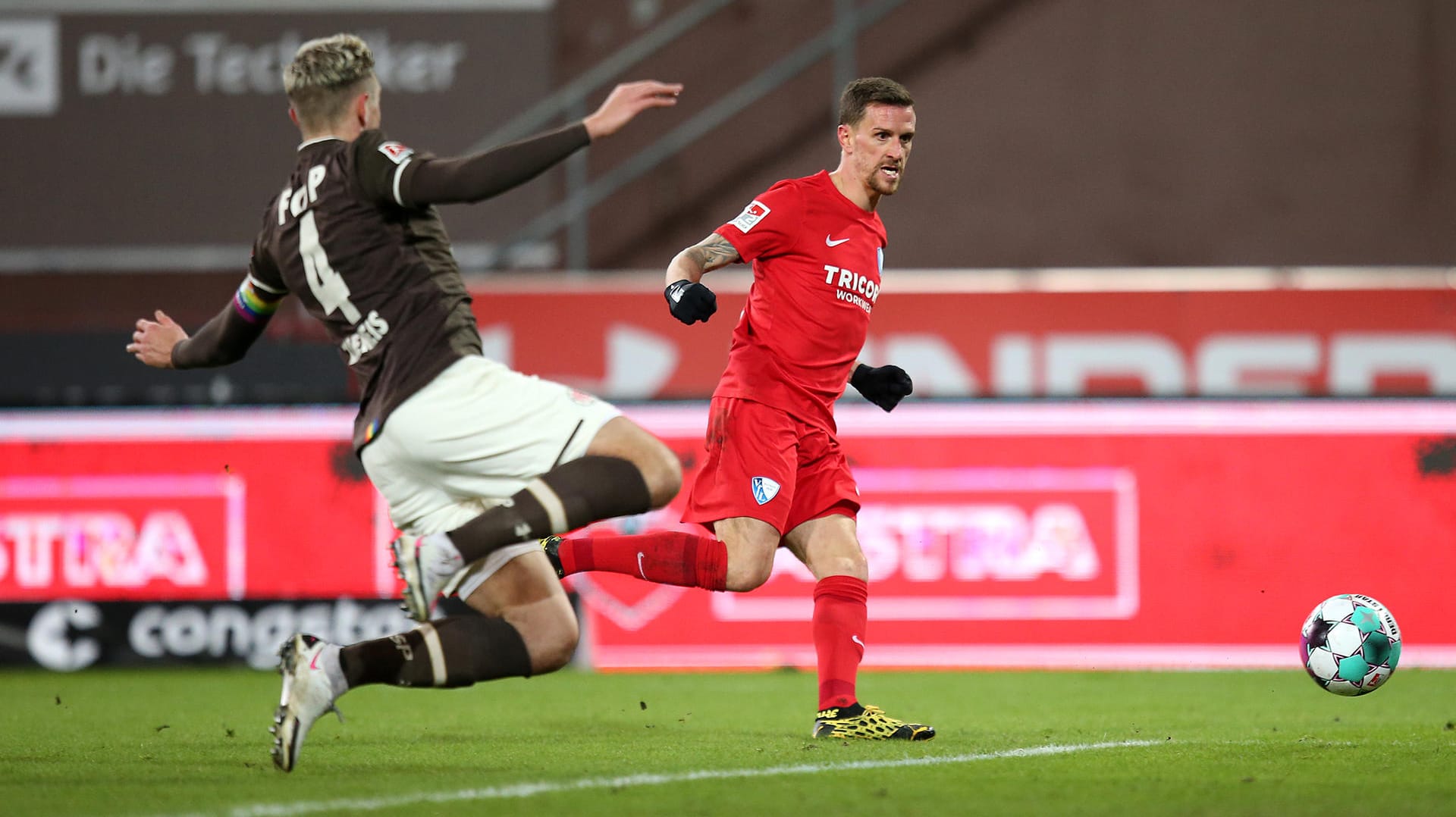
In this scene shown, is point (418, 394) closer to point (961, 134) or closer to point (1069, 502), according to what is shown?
point (1069, 502)

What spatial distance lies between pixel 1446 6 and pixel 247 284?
931 cm

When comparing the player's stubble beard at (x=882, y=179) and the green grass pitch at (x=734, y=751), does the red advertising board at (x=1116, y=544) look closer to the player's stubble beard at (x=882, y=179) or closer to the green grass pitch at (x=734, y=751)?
the green grass pitch at (x=734, y=751)

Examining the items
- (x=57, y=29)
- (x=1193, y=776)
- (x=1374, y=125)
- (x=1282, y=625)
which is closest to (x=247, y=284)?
(x=1193, y=776)

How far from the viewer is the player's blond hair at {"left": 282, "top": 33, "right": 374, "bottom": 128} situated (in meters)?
4.42

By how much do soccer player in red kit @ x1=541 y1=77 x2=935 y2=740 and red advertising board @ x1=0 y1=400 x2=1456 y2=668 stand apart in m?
3.20

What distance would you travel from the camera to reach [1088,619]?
29.1ft

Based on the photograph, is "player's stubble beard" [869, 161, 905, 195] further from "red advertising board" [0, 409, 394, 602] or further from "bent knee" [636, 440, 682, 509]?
"red advertising board" [0, 409, 394, 602]

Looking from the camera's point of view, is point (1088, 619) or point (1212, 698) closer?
point (1212, 698)

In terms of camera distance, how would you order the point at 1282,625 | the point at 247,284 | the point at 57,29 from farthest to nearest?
the point at 57,29 < the point at 1282,625 < the point at 247,284

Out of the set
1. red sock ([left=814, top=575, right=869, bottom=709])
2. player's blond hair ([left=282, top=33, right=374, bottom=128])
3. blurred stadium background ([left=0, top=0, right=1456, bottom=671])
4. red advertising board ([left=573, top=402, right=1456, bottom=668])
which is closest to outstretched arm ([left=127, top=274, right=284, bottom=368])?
player's blond hair ([left=282, top=33, right=374, bottom=128])

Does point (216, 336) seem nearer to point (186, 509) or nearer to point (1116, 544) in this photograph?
point (186, 509)

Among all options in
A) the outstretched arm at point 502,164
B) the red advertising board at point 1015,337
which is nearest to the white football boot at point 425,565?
the outstretched arm at point 502,164

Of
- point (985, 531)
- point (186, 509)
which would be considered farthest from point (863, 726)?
point (186, 509)

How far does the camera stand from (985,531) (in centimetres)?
891
